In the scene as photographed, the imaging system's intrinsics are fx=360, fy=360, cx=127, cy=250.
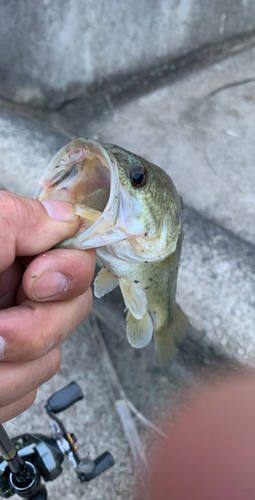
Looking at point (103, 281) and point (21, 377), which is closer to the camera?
point (21, 377)

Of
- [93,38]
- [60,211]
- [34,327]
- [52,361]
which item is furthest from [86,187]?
[93,38]

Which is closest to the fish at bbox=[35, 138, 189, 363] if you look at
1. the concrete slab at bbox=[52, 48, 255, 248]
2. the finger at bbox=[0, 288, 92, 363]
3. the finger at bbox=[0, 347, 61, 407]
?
the finger at bbox=[0, 288, 92, 363]

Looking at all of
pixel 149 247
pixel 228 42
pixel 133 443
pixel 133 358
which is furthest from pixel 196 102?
pixel 133 443

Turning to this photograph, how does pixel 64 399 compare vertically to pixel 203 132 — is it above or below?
below

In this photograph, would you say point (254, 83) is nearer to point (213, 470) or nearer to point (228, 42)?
point (228, 42)

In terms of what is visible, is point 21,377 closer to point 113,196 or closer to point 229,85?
point 113,196
